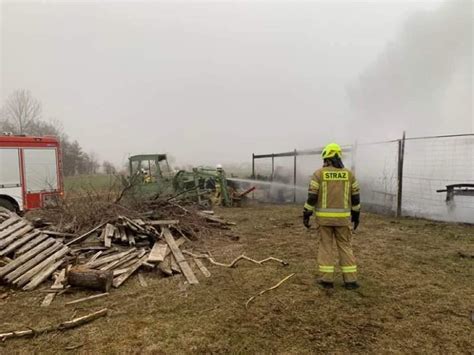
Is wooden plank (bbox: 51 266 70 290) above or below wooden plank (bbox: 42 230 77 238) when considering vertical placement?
below

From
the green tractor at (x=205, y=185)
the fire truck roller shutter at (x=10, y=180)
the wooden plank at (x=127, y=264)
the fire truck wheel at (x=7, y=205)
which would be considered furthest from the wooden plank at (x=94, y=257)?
the green tractor at (x=205, y=185)

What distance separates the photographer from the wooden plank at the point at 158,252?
17.6 ft

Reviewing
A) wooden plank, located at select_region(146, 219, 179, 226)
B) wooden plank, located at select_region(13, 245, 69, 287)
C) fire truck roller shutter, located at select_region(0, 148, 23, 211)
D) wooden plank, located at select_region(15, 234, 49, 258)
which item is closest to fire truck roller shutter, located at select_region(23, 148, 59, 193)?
fire truck roller shutter, located at select_region(0, 148, 23, 211)

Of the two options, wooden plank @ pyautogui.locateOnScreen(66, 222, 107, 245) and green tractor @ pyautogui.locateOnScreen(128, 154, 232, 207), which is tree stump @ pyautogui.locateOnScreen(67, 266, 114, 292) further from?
green tractor @ pyautogui.locateOnScreen(128, 154, 232, 207)

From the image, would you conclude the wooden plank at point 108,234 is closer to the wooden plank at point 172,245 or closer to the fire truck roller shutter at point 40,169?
the wooden plank at point 172,245

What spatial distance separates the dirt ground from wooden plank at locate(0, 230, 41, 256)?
0.81m

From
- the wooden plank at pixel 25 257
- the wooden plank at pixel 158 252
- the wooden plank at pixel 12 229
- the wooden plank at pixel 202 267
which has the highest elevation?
the wooden plank at pixel 12 229

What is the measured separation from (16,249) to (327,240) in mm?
4973

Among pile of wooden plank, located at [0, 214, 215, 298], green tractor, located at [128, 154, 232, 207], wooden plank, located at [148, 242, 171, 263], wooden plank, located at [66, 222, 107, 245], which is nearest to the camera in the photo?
pile of wooden plank, located at [0, 214, 215, 298]

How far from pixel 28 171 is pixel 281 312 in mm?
9347

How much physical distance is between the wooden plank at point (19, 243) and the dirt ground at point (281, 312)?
0.81 m

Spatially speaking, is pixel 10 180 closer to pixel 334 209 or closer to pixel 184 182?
pixel 184 182

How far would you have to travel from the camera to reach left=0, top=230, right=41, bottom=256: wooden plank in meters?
5.30

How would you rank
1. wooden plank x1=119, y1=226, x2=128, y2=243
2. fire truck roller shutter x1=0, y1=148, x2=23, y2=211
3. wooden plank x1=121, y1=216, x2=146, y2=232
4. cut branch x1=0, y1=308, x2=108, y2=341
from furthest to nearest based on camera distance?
fire truck roller shutter x1=0, y1=148, x2=23, y2=211, wooden plank x1=121, y1=216, x2=146, y2=232, wooden plank x1=119, y1=226, x2=128, y2=243, cut branch x1=0, y1=308, x2=108, y2=341
